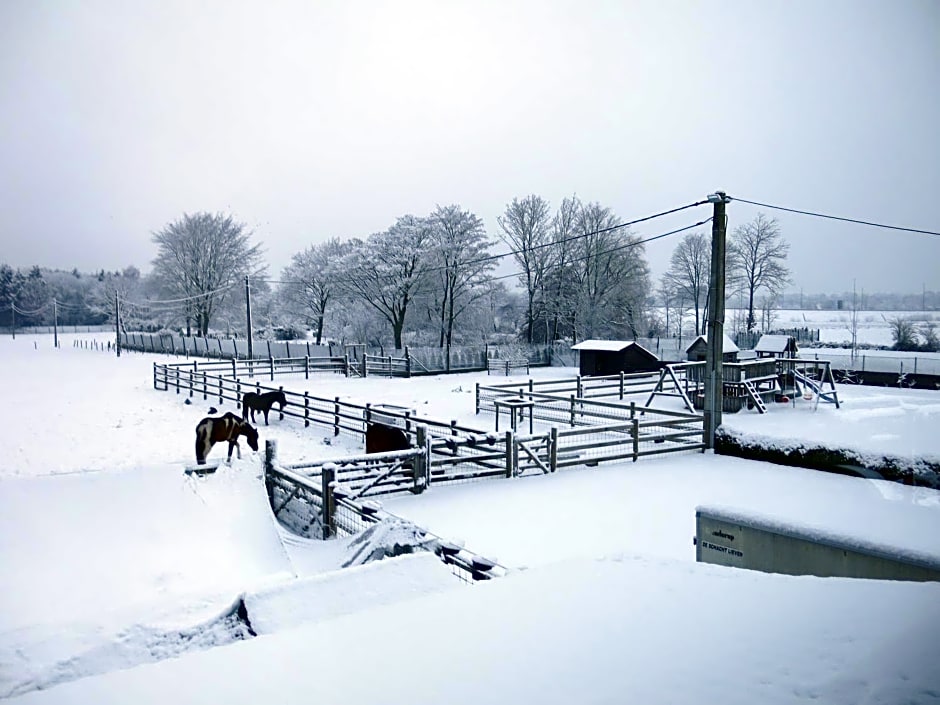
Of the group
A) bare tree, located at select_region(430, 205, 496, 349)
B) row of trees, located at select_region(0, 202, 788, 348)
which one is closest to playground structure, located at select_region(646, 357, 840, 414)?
row of trees, located at select_region(0, 202, 788, 348)

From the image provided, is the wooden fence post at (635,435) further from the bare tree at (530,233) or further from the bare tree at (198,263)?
the bare tree at (198,263)

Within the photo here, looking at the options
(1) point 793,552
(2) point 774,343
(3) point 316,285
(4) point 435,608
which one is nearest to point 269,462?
(4) point 435,608

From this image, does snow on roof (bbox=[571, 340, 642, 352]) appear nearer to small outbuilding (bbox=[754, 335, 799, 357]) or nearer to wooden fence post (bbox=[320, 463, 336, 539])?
small outbuilding (bbox=[754, 335, 799, 357])

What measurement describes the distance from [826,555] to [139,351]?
51.2 meters

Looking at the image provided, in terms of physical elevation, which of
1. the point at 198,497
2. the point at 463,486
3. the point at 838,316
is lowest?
the point at 463,486

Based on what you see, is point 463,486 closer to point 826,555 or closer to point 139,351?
point 826,555

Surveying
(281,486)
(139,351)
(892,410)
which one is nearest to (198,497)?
(281,486)

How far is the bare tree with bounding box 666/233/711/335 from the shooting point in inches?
1796

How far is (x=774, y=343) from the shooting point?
23.0 meters

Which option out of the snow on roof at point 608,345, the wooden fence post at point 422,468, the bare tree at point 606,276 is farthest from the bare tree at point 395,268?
the wooden fence post at point 422,468

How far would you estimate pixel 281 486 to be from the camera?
868 centimetres

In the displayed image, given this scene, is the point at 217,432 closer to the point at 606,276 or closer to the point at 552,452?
the point at 552,452

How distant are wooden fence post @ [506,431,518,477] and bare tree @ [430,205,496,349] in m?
30.7

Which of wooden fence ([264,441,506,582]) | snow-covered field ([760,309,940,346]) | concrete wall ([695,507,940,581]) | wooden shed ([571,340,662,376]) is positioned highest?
snow-covered field ([760,309,940,346])
